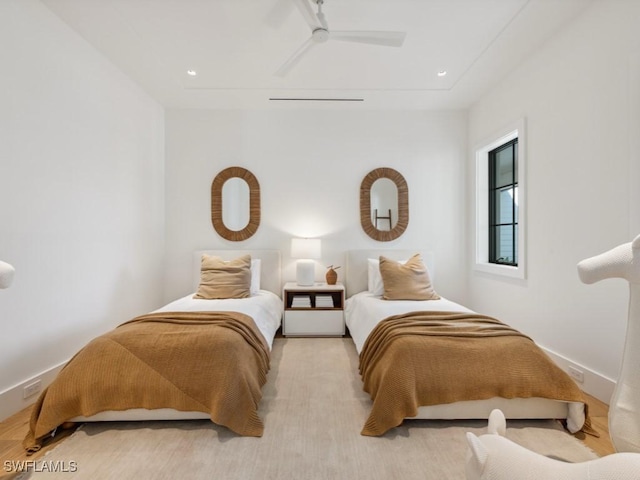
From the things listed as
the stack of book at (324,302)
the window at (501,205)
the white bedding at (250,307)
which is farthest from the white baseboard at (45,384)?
the stack of book at (324,302)

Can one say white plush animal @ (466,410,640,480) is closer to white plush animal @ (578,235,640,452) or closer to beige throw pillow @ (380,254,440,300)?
white plush animal @ (578,235,640,452)

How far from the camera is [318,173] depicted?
4344mm

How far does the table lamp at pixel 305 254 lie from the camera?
399cm

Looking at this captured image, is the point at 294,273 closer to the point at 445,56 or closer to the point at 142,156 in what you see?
the point at 142,156

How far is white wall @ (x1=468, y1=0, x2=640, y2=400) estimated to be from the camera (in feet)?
7.26

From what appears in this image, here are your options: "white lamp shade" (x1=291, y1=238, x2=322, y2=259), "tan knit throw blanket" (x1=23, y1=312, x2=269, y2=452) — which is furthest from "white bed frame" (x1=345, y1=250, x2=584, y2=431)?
"white lamp shade" (x1=291, y1=238, x2=322, y2=259)

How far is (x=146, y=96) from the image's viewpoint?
12.6 ft

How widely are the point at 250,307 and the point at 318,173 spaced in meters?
1.98

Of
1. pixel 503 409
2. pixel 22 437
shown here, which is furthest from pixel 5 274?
pixel 503 409

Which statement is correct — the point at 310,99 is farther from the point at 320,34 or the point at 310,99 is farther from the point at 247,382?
the point at 247,382

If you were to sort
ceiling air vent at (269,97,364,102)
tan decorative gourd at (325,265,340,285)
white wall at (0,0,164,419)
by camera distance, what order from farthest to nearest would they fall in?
1. tan decorative gourd at (325,265,340,285)
2. ceiling air vent at (269,97,364,102)
3. white wall at (0,0,164,419)

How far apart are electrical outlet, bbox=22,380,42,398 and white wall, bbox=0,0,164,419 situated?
58mm

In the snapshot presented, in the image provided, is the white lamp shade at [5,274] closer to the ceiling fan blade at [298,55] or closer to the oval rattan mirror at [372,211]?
the ceiling fan blade at [298,55]

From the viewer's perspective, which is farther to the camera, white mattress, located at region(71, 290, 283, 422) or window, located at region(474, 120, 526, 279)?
window, located at region(474, 120, 526, 279)
